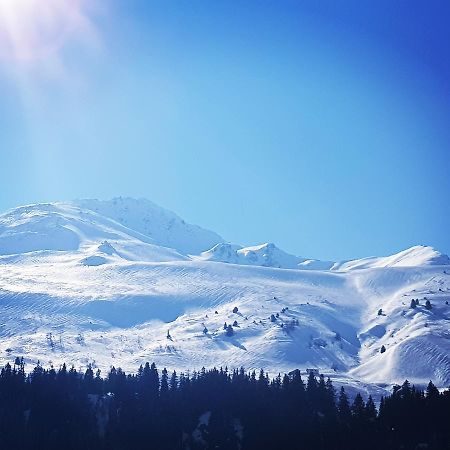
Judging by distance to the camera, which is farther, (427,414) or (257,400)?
(257,400)

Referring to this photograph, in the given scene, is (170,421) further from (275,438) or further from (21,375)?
(21,375)

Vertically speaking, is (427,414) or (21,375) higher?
(21,375)

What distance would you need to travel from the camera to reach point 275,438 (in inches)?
5261

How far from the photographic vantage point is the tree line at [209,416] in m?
129

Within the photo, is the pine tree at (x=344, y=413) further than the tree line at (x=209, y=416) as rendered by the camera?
Yes

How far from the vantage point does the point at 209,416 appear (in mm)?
146500

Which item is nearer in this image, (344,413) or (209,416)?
(344,413)

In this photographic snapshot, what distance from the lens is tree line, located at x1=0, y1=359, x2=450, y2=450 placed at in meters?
129

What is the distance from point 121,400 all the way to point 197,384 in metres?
19.8

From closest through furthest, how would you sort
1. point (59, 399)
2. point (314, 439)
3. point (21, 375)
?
point (314, 439), point (59, 399), point (21, 375)

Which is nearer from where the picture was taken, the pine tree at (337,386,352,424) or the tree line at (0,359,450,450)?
the tree line at (0,359,450,450)

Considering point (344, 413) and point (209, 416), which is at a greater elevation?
point (344, 413)

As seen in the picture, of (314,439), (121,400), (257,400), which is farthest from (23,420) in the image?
(314,439)

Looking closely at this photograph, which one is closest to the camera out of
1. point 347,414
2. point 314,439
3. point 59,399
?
point 314,439
